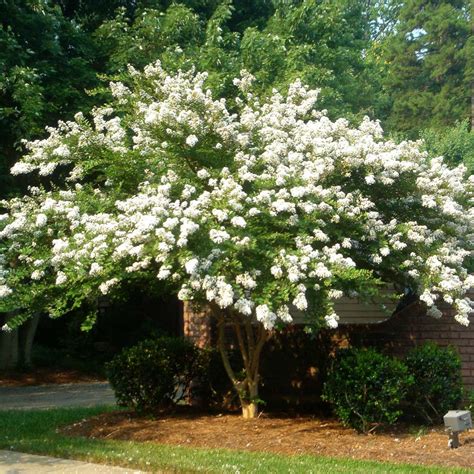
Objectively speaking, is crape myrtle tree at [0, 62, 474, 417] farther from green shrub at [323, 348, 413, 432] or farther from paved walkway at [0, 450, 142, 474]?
paved walkway at [0, 450, 142, 474]

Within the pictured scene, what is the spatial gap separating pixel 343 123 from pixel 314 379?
11.7ft

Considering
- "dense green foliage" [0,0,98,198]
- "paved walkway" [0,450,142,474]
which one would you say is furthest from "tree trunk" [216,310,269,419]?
"dense green foliage" [0,0,98,198]

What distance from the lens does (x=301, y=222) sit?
29.6ft

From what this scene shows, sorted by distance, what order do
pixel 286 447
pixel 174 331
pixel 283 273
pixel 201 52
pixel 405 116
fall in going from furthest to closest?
1. pixel 405 116
2. pixel 174 331
3. pixel 201 52
4. pixel 286 447
5. pixel 283 273

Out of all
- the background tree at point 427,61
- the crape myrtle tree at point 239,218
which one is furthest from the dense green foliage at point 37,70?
the background tree at point 427,61

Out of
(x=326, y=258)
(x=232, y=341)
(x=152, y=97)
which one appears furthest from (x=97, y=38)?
(x=326, y=258)

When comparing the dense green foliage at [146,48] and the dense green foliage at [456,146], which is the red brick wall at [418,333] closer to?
the dense green foliage at [146,48]

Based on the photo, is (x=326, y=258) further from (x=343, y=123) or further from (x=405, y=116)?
(x=405, y=116)

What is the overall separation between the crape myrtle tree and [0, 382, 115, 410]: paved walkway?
4.84 metres

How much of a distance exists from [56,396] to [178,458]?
878 cm

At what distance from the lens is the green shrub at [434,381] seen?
1021 centimetres

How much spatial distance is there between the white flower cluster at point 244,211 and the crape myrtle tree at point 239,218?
0.7 inches

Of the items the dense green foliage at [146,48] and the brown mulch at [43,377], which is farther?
the brown mulch at [43,377]

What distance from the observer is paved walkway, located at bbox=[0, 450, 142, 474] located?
8.28 meters
